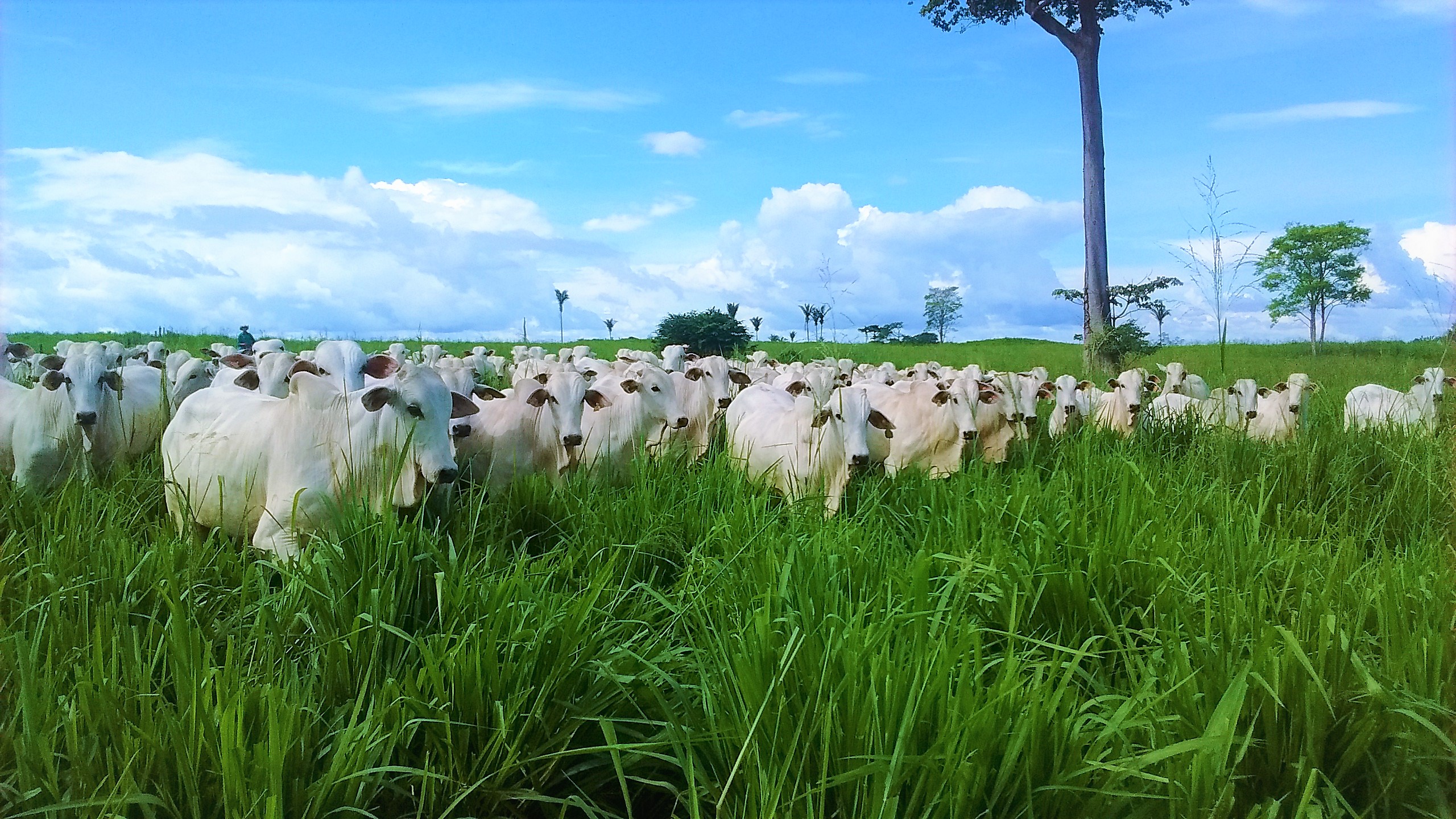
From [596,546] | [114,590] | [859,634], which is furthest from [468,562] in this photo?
[859,634]

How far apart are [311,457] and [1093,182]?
59.1 ft

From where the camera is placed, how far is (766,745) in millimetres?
2221

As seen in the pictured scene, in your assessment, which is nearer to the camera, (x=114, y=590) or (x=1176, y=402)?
(x=114, y=590)

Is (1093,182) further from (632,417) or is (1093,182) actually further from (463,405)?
(463,405)

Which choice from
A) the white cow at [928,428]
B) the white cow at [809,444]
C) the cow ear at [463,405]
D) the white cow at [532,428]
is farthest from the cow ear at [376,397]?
the white cow at [928,428]

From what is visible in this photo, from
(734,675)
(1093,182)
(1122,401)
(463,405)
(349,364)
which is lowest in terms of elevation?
(734,675)

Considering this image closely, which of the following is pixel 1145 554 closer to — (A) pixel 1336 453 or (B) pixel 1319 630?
(B) pixel 1319 630

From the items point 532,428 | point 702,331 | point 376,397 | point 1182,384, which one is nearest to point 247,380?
point 532,428

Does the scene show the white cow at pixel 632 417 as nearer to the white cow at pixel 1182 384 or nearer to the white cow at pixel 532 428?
→ the white cow at pixel 532 428

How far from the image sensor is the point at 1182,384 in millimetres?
11773

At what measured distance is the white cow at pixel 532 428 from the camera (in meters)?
6.38

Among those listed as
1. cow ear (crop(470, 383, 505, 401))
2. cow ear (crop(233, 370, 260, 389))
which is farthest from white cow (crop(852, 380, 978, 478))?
cow ear (crop(233, 370, 260, 389))

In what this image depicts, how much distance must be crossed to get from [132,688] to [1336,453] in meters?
7.01

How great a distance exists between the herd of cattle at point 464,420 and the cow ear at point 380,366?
0.05 feet
